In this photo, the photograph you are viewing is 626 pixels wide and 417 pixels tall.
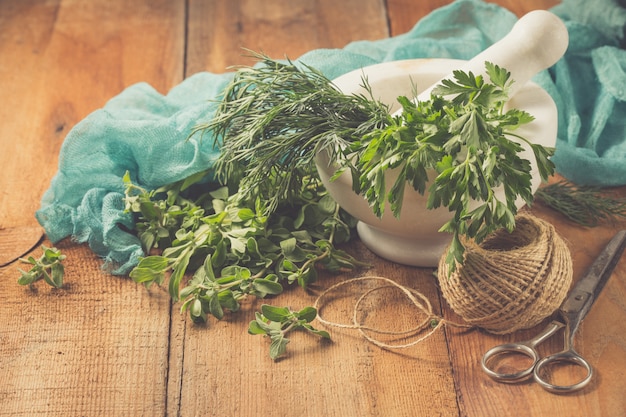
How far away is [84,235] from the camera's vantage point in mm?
1392

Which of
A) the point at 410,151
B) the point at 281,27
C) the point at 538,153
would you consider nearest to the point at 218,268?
the point at 410,151

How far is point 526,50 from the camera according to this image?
49.1 inches

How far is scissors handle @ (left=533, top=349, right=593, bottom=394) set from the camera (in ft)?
3.58

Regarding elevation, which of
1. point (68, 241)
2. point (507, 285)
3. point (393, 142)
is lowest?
point (68, 241)

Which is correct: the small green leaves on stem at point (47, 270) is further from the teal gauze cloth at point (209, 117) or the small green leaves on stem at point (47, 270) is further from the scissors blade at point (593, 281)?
the scissors blade at point (593, 281)

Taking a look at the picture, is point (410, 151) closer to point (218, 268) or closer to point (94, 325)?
point (218, 268)

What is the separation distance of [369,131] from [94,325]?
0.49 m

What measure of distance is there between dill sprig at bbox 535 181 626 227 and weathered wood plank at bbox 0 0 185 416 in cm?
67

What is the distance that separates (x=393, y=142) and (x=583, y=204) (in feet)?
1.72

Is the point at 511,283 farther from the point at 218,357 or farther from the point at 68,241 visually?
the point at 68,241

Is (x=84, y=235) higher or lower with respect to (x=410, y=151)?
lower

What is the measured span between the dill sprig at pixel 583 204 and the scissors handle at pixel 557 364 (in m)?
0.35

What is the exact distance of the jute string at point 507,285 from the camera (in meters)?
1.12

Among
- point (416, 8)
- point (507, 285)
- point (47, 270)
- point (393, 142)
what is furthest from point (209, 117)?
point (416, 8)
